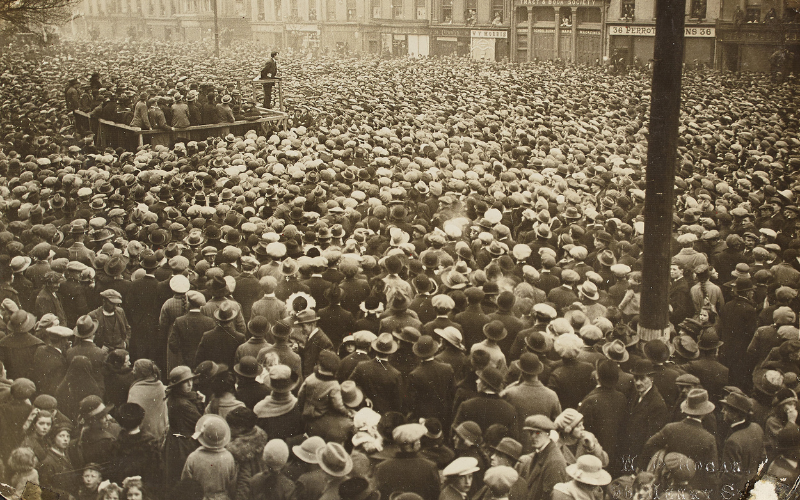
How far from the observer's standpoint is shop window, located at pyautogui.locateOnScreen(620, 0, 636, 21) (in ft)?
22.4

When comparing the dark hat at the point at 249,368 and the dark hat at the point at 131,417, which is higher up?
the dark hat at the point at 249,368

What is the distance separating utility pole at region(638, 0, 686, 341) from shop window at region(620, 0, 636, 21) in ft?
5.60

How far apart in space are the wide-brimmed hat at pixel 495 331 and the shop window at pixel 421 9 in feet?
14.8

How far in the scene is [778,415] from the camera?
214 inches

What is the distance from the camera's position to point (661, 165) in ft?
17.2

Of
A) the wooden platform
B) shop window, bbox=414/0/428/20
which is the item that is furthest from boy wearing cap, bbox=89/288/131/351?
shop window, bbox=414/0/428/20

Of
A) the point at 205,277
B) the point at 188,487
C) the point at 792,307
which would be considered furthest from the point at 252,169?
the point at 792,307

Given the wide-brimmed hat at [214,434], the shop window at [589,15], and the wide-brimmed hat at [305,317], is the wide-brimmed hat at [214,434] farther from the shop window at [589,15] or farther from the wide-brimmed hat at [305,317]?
the shop window at [589,15]

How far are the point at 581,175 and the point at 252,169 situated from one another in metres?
4.26

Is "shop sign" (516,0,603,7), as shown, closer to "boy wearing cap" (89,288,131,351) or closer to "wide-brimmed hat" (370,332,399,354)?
"wide-brimmed hat" (370,332,399,354)

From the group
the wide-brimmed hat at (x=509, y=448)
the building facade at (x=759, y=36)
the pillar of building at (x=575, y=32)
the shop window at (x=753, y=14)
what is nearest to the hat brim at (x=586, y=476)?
the wide-brimmed hat at (x=509, y=448)

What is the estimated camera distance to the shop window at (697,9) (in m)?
6.21

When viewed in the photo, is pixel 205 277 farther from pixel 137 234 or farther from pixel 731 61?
pixel 731 61

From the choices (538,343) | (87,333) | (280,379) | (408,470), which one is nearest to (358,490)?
(408,470)
